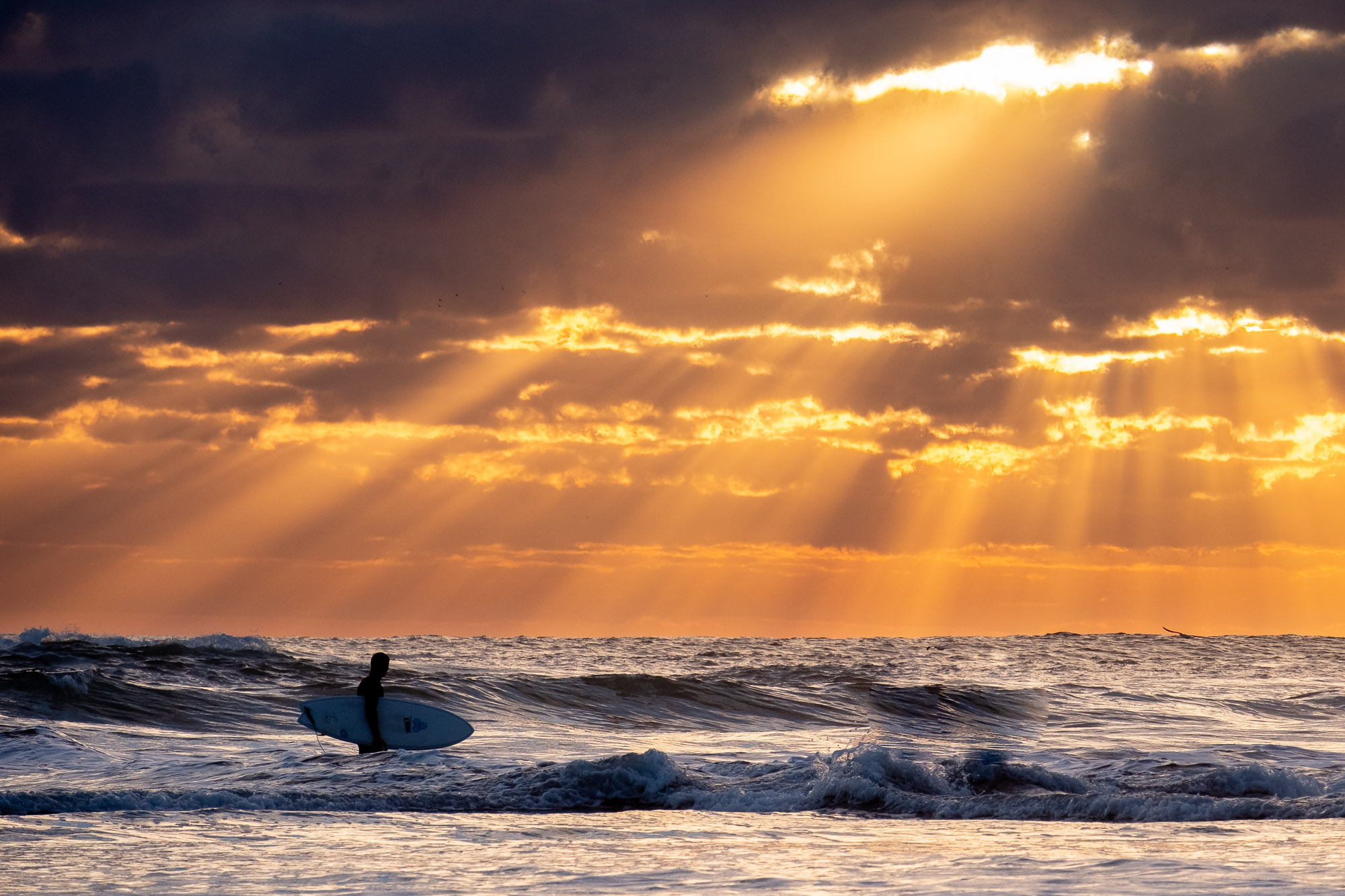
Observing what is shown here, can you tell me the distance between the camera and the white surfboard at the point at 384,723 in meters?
18.9

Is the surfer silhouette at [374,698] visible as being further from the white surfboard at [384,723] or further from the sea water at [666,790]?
the sea water at [666,790]

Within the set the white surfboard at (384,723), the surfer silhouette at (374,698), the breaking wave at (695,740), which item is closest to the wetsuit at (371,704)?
the surfer silhouette at (374,698)

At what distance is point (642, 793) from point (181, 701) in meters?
15.2

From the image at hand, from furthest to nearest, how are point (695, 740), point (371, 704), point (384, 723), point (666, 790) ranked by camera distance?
point (695, 740), point (384, 723), point (371, 704), point (666, 790)

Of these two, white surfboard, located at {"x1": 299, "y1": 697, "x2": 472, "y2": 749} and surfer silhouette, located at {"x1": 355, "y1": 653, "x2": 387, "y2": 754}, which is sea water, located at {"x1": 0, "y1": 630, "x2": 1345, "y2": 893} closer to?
surfer silhouette, located at {"x1": 355, "y1": 653, "x2": 387, "y2": 754}

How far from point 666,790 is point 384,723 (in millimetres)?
5692

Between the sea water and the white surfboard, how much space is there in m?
0.44

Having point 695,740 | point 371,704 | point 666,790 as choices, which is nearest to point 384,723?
point 371,704

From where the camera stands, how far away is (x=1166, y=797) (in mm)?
14250

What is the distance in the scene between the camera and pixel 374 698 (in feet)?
60.8

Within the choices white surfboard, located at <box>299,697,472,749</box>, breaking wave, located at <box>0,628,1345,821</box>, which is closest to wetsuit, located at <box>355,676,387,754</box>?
white surfboard, located at <box>299,697,472,749</box>

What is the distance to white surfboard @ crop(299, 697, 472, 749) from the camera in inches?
743

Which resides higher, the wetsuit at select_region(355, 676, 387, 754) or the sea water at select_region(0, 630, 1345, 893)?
the wetsuit at select_region(355, 676, 387, 754)

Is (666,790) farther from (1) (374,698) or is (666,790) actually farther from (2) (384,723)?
(2) (384,723)
